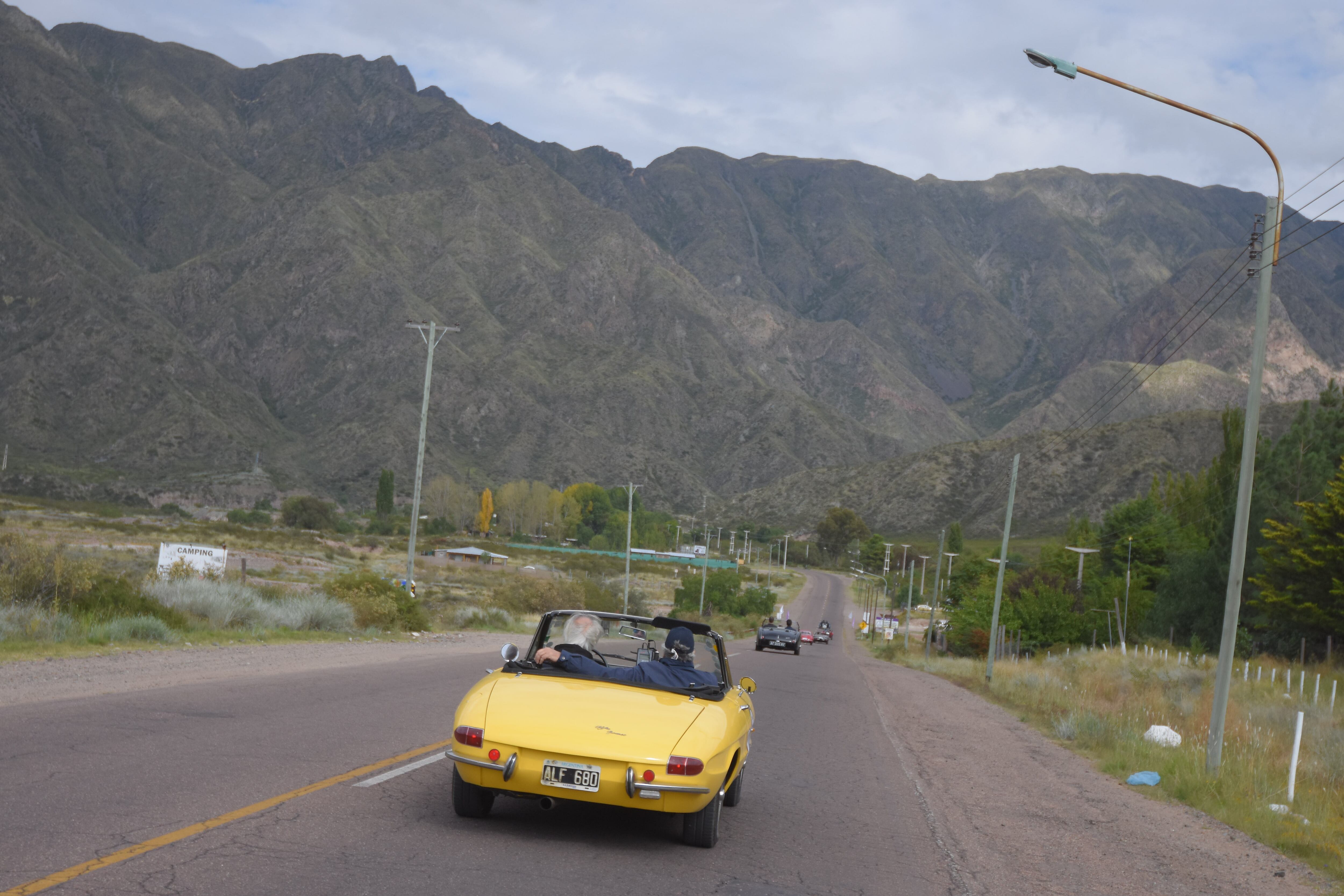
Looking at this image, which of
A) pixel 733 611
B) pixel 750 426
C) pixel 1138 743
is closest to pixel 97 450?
pixel 733 611

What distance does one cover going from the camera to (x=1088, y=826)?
991 cm

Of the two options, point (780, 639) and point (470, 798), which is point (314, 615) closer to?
point (470, 798)

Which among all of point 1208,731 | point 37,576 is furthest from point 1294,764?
point 37,576

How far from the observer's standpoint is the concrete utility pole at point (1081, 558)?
72438 millimetres

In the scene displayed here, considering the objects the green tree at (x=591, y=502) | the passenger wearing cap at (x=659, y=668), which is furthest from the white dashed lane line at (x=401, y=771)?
the green tree at (x=591, y=502)

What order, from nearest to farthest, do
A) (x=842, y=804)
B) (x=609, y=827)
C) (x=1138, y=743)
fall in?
1. (x=609, y=827)
2. (x=842, y=804)
3. (x=1138, y=743)

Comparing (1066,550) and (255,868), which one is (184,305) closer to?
(1066,550)

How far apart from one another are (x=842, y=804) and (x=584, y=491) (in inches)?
5661

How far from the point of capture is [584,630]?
827 centimetres

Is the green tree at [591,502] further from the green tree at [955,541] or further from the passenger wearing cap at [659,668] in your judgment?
the passenger wearing cap at [659,668]

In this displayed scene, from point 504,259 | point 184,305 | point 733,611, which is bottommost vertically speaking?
point 733,611

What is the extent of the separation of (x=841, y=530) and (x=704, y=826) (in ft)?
518

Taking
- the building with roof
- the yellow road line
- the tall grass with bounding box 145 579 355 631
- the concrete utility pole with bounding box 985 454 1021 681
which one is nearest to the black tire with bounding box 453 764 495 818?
the yellow road line

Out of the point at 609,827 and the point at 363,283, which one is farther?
the point at 363,283
